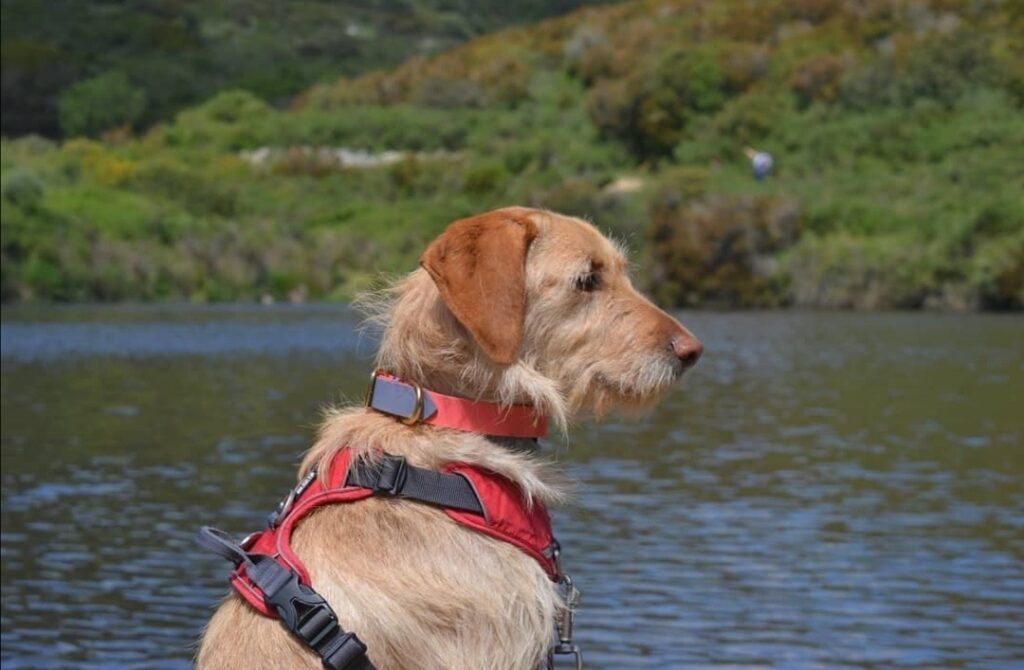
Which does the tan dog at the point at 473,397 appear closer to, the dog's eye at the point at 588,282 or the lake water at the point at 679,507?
the dog's eye at the point at 588,282

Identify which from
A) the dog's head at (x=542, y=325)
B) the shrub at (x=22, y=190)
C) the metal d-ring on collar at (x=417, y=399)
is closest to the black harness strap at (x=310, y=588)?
the metal d-ring on collar at (x=417, y=399)

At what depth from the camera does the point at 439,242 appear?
5.35 metres

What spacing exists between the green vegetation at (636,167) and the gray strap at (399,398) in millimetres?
71457

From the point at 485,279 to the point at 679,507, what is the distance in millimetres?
18023

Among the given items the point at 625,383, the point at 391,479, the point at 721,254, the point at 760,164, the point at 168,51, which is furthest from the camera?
the point at 168,51

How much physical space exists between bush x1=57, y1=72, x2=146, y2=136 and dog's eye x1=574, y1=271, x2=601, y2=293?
420 feet

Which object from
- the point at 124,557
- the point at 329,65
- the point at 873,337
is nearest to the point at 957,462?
the point at 124,557

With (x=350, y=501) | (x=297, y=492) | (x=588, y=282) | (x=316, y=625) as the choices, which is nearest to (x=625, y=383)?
(x=588, y=282)

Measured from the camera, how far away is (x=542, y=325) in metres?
5.49

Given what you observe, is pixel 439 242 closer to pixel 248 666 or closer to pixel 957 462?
pixel 248 666

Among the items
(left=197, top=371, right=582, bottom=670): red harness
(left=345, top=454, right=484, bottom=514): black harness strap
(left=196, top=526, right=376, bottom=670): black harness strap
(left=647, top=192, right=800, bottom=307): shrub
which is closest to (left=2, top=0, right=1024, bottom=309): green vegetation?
(left=647, top=192, right=800, bottom=307): shrub

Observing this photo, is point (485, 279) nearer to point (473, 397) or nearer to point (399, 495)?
point (473, 397)

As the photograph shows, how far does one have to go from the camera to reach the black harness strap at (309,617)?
16.7ft

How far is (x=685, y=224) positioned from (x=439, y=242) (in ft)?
257
